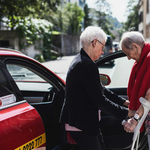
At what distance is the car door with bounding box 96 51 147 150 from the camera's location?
2.88 metres

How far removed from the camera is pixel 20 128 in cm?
179

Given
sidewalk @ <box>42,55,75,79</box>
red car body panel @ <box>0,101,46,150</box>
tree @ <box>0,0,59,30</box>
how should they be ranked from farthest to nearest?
sidewalk @ <box>42,55,75,79</box> < tree @ <box>0,0,59,30</box> < red car body panel @ <box>0,101,46,150</box>

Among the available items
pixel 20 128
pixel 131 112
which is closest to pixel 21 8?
pixel 131 112

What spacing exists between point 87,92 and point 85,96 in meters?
0.05

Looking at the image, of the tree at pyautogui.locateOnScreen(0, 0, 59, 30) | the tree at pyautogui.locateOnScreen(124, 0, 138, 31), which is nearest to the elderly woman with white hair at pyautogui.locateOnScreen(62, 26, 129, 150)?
the tree at pyautogui.locateOnScreen(0, 0, 59, 30)

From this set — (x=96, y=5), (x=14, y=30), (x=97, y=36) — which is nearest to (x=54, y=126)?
(x=97, y=36)

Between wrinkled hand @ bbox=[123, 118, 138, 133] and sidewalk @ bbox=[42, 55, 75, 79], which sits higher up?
wrinkled hand @ bbox=[123, 118, 138, 133]

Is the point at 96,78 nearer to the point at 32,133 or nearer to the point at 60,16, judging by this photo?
the point at 32,133

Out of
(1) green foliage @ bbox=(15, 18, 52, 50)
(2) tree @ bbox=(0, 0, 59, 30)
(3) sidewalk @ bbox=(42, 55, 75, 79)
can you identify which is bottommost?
(3) sidewalk @ bbox=(42, 55, 75, 79)

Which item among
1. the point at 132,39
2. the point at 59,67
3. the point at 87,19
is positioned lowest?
the point at 59,67

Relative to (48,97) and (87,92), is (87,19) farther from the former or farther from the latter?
(87,92)

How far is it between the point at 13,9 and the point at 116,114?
14.4 metres

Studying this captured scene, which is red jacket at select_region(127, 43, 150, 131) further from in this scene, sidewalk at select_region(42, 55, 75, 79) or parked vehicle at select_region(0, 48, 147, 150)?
sidewalk at select_region(42, 55, 75, 79)

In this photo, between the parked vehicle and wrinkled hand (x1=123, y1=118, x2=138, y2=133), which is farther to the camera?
wrinkled hand (x1=123, y1=118, x2=138, y2=133)
